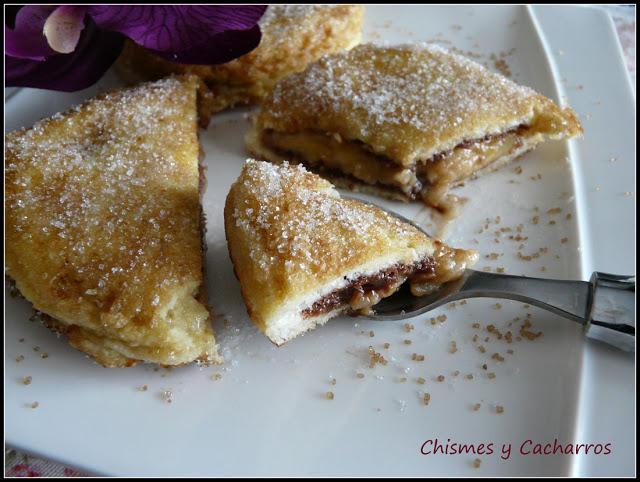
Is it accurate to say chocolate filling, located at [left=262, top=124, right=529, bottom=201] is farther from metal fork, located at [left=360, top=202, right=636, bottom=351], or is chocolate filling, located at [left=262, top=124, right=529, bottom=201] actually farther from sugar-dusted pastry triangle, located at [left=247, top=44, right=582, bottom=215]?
metal fork, located at [left=360, top=202, right=636, bottom=351]

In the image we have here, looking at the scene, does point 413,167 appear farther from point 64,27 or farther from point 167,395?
point 64,27

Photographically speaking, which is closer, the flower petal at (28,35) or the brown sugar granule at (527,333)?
the brown sugar granule at (527,333)

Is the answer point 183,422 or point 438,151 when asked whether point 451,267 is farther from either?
point 183,422

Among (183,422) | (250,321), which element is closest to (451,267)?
(250,321)

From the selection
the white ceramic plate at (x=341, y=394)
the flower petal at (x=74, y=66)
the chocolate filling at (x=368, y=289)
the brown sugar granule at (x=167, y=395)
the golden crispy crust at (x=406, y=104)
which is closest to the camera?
the white ceramic plate at (x=341, y=394)

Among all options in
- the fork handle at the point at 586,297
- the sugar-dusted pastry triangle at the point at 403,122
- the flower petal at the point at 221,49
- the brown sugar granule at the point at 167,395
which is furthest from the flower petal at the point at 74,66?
the fork handle at the point at 586,297

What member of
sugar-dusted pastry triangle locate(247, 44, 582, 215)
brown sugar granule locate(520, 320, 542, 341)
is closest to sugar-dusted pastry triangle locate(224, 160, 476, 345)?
brown sugar granule locate(520, 320, 542, 341)

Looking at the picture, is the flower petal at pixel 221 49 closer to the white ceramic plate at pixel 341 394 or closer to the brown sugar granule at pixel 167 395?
the white ceramic plate at pixel 341 394

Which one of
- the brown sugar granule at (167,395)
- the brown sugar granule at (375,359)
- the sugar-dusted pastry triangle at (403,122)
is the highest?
the sugar-dusted pastry triangle at (403,122)
